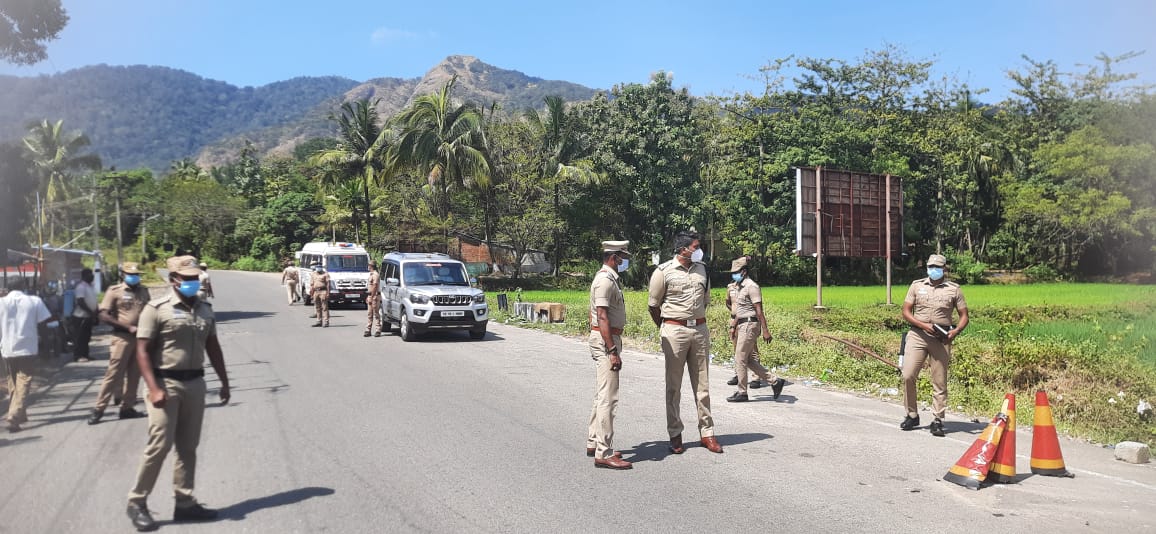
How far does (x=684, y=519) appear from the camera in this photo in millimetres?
5445

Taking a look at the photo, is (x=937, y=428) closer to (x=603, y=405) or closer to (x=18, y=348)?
(x=603, y=405)

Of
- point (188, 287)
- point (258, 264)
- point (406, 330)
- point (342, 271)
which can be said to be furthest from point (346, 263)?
point (258, 264)

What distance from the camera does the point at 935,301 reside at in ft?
27.5

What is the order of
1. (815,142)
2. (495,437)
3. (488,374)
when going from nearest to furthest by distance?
(495,437) < (488,374) < (815,142)

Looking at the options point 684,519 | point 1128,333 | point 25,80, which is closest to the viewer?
point 684,519

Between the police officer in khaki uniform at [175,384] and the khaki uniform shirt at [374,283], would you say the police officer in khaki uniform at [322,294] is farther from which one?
the police officer in khaki uniform at [175,384]

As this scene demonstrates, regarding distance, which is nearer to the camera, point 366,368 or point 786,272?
point 366,368

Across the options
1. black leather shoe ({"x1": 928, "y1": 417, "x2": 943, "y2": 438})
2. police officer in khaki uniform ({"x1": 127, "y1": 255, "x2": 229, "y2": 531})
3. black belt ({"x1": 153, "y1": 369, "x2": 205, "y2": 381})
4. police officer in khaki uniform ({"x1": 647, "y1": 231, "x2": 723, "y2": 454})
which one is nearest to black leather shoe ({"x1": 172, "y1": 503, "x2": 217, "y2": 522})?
police officer in khaki uniform ({"x1": 127, "y1": 255, "x2": 229, "y2": 531})

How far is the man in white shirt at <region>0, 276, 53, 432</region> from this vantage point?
29.1ft

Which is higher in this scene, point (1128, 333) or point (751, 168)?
point (751, 168)

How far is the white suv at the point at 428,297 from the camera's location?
1755 centimetres

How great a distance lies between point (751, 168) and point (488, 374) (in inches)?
1543

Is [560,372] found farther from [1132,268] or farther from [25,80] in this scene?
[1132,268]

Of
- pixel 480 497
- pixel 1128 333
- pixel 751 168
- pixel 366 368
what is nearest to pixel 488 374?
pixel 366 368
